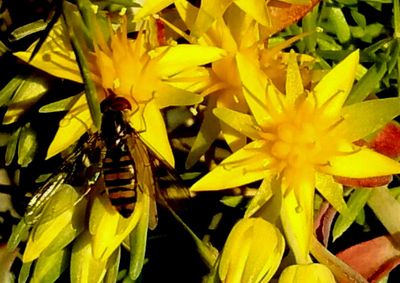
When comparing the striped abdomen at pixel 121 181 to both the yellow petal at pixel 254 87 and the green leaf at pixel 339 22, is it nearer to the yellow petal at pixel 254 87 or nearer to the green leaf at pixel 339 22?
the yellow petal at pixel 254 87

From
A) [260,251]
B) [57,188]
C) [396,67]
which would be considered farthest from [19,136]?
[396,67]

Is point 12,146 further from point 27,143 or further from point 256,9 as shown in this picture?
point 256,9

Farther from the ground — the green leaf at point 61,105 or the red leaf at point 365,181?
the green leaf at point 61,105

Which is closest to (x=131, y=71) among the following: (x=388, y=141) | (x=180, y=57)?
(x=180, y=57)

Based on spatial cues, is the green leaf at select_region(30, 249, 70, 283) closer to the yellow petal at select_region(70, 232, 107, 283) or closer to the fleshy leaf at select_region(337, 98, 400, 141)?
the yellow petal at select_region(70, 232, 107, 283)

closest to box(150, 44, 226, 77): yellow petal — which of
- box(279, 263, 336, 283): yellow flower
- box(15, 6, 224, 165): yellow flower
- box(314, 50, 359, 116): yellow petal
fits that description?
box(15, 6, 224, 165): yellow flower

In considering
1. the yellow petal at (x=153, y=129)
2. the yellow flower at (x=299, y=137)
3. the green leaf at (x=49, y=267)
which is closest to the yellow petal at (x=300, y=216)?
the yellow flower at (x=299, y=137)

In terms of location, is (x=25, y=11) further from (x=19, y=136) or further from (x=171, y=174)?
(x=171, y=174)
